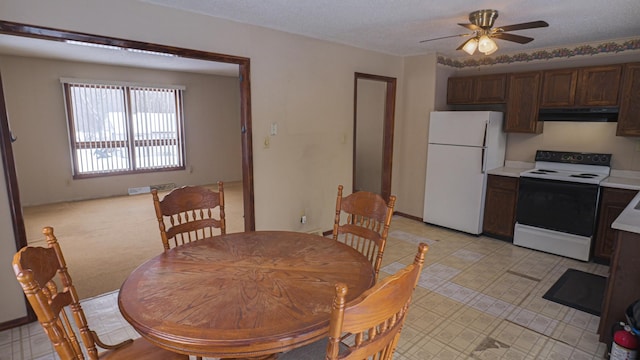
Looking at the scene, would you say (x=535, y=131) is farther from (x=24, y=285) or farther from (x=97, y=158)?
(x=97, y=158)

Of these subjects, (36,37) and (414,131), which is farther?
(414,131)

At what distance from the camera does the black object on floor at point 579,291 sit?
2.77m

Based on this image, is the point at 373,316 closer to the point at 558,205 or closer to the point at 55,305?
the point at 55,305

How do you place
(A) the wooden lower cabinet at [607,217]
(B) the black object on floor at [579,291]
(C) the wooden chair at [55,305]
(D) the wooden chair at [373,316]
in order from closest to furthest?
1. (D) the wooden chair at [373,316]
2. (C) the wooden chair at [55,305]
3. (B) the black object on floor at [579,291]
4. (A) the wooden lower cabinet at [607,217]

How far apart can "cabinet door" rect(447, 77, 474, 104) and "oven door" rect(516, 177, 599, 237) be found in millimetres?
1395

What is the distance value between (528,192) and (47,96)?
24.4 feet

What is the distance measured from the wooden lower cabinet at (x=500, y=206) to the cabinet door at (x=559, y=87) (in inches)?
38.4

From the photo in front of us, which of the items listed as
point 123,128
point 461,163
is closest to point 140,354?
point 461,163

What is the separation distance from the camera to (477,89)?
459cm

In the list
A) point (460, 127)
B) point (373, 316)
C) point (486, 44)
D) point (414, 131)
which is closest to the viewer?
point (373, 316)

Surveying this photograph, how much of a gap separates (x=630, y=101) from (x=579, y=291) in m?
2.02

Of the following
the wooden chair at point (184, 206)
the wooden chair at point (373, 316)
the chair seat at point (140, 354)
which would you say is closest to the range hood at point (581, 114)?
the wooden chair at point (373, 316)

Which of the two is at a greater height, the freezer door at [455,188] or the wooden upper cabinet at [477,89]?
the wooden upper cabinet at [477,89]

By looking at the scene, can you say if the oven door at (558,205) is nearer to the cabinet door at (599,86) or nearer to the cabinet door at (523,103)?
the cabinet door at (523,103)
